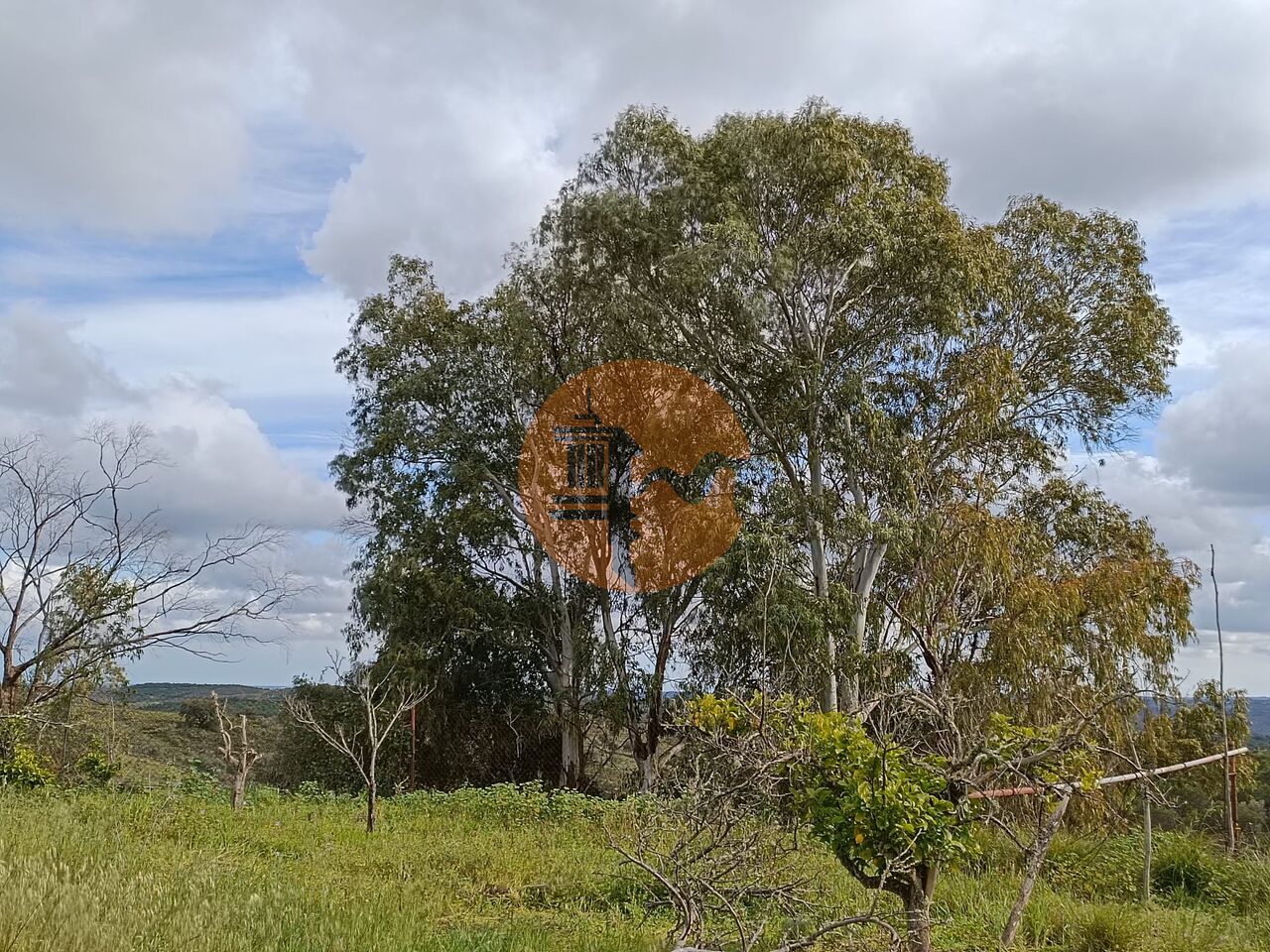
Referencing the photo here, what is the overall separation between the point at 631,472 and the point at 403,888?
10932 millimetres

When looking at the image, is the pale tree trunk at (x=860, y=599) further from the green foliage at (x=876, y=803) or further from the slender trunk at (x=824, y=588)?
the green foliage at (x=876, y=803)

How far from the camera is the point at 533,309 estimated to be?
57.4 feet

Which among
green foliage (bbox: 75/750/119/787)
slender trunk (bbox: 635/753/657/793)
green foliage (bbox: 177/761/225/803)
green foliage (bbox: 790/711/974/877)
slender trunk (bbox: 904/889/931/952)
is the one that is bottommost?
slender trunk (bbox: 635/753/657/793)

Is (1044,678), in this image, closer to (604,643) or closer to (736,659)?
(736,659)

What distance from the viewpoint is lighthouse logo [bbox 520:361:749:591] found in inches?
625

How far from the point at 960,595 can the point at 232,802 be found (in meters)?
10.6

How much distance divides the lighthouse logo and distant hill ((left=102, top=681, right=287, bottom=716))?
589 centimetres

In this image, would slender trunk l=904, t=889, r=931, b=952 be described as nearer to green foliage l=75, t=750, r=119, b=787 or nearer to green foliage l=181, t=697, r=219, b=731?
green foliage l=75, t=750, r=119, b=787

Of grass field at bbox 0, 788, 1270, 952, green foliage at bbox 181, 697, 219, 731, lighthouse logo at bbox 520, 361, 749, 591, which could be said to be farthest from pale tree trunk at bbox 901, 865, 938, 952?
green foliage at bbox 181, 697, 219, 731

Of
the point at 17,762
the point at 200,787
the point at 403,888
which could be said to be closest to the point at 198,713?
the point at 200,787

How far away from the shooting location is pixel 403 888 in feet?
22.2

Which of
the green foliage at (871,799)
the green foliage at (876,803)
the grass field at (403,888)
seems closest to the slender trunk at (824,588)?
the grass field at (403,888)

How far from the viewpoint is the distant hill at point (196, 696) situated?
15.9 metres

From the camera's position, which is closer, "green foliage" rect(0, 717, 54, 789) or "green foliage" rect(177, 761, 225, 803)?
"green foliage" rect(0, 717, 54, 789)
